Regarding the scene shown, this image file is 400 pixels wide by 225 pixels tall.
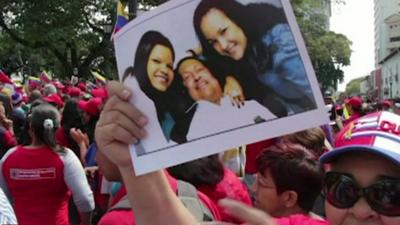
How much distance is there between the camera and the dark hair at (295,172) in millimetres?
2811

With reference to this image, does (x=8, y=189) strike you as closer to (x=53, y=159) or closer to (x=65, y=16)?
(x=53, y=159)

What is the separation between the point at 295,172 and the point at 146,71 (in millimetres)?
1528

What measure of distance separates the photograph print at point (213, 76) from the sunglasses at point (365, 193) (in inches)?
18.9

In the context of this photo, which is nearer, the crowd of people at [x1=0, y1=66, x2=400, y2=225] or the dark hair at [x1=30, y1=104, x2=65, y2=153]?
the crowd of people at [x1=0, y1=66, x2=400, y2=225]

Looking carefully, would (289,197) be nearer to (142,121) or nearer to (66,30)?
(142,121)

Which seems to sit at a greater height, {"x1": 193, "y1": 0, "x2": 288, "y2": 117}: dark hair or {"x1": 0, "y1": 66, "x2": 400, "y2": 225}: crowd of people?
{"x1": 193, "y1": 0, "x2": 288, "y2": 117}: dark hair

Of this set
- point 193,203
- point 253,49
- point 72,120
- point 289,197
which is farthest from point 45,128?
point 253,49

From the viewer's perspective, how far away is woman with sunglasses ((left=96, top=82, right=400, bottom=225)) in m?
1.62

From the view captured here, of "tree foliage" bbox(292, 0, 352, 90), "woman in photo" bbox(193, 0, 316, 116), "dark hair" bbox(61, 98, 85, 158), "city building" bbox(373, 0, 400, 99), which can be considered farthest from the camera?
"city building" bbox(373, 0, 400, 99)

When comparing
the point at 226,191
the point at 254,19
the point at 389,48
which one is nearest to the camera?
the point at 254,19

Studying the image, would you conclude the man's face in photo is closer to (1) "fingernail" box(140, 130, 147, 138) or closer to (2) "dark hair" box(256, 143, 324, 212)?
(1) "fingernail" box(140, 130, 147, 138)

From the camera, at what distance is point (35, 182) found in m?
3.83

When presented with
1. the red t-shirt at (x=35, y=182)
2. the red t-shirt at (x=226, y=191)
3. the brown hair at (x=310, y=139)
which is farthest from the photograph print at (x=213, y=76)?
the red t-shirt at (x=35, y=182)

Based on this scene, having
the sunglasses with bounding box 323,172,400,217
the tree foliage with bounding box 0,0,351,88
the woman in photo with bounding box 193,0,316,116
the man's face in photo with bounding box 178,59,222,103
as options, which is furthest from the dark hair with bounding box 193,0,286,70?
the tree foliage with bounding box 0,0,351,88
